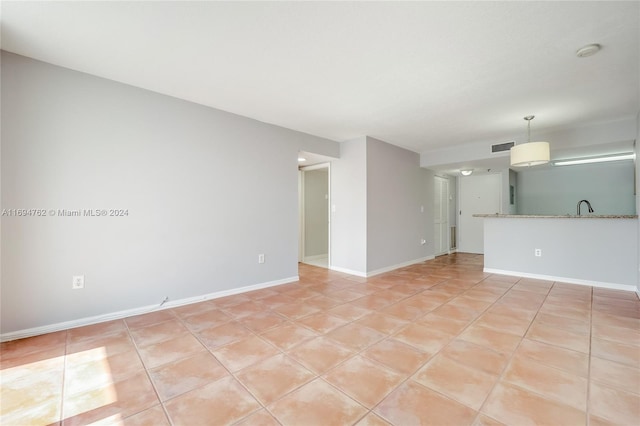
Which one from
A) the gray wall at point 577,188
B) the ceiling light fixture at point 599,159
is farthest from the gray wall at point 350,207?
the gray wall at point 577,188

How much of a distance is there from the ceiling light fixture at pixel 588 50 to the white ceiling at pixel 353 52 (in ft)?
0.19

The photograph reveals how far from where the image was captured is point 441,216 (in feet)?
22.6

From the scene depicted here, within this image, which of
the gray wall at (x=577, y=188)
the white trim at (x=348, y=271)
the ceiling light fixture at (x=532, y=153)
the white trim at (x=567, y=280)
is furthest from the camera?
the gray wall at (x=577, y=188)

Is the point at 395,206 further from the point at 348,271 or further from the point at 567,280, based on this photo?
the point at 567,280

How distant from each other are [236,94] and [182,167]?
3.46 ft

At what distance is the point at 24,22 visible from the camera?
1.93 m

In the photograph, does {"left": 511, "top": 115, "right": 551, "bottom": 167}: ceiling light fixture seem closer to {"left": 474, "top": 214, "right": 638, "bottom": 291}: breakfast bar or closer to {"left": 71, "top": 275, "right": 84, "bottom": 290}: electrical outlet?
{"left": 474, "top": 214, "right": 638, "bottom": 291}: breakfast bar

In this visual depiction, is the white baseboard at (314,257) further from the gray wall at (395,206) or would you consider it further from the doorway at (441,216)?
the doorway at (441,216)

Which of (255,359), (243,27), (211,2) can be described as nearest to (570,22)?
(243,27)

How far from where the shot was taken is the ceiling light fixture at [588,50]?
2.14 metres

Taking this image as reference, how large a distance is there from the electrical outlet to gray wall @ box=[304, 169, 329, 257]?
397 centimetres

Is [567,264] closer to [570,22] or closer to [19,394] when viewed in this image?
[570,22]

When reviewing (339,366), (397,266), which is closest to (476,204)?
(397,266)

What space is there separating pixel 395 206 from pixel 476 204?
125 inches
